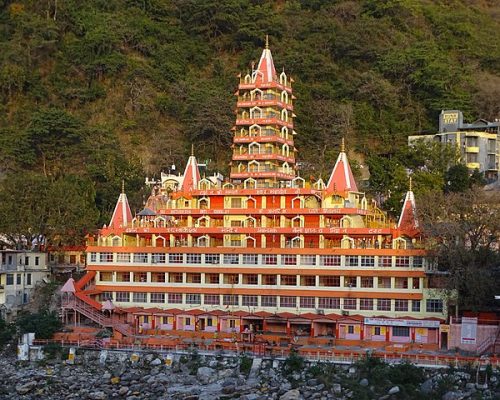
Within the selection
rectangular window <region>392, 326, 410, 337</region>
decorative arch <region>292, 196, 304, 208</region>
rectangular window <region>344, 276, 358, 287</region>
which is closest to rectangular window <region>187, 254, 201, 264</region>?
decorative arch <region>292, 196, 304, 208</region>

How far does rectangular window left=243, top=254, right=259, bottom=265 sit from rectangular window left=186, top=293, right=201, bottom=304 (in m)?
4.45

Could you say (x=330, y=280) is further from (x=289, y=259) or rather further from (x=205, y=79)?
(x=205, y=79)

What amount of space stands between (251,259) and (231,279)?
2.17m

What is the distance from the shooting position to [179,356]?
5303 centimetres

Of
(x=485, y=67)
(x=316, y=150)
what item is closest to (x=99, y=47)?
(x=316, y=150)

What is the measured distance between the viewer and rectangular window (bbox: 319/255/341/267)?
6091 centimetres

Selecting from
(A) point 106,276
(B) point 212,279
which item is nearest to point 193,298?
(B) point 212,279

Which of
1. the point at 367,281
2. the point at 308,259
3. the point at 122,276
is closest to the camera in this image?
the point at 367,281

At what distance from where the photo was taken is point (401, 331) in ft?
190

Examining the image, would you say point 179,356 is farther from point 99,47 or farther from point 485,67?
point 485,67

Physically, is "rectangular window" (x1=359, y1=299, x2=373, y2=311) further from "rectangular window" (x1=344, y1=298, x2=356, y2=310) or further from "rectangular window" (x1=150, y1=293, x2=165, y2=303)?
"rectangular window" (x1=150, y1=293, x2=165, y2=303)

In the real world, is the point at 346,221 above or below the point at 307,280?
above

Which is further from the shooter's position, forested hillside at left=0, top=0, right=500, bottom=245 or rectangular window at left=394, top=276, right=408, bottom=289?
forested hillside at left=0, top=0, right=500, bottom=245

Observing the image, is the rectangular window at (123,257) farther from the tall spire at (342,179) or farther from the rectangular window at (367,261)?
the rectangular window at (367,261)
